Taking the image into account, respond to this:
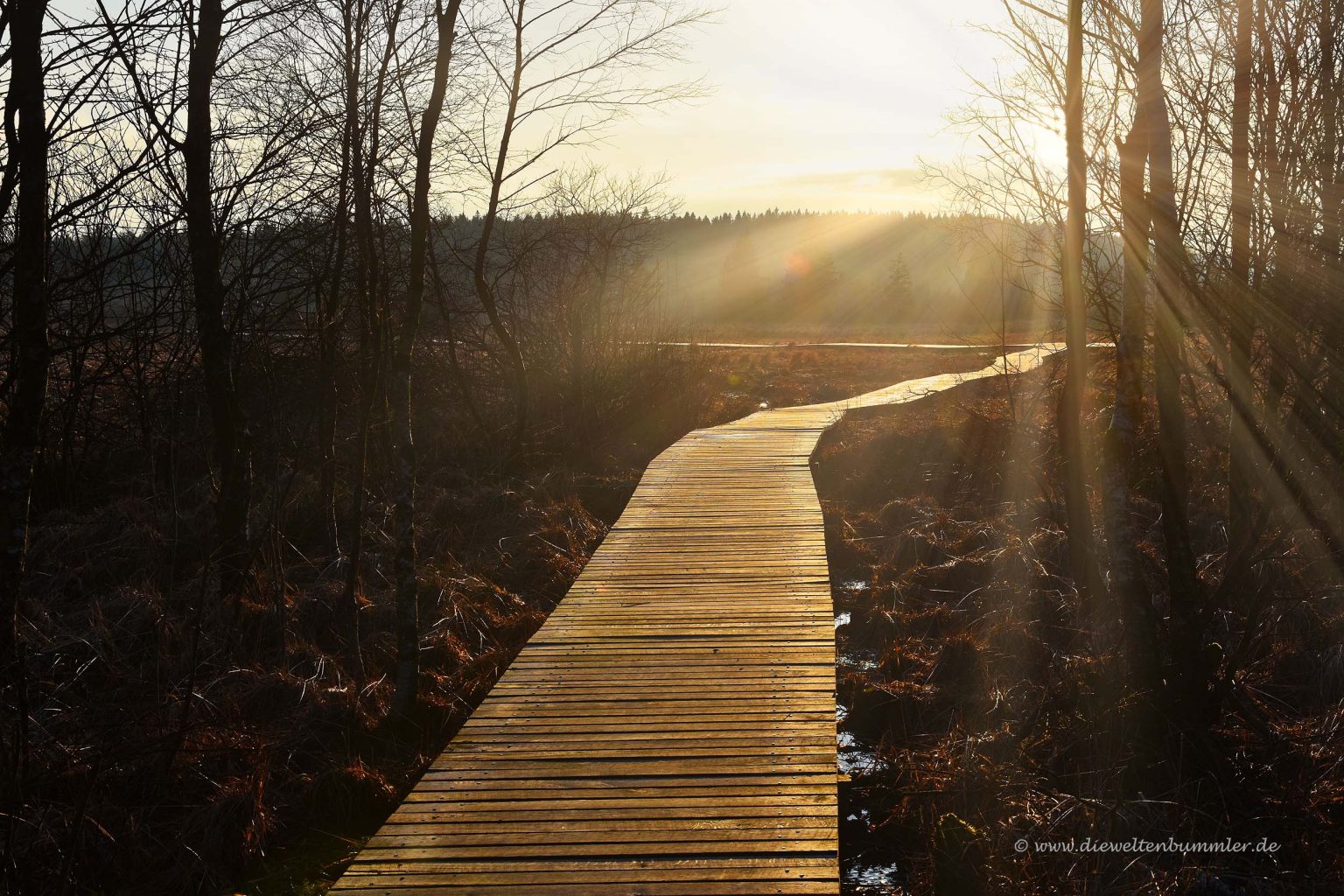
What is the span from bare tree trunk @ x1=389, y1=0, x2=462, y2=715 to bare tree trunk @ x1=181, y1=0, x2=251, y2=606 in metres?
0.94

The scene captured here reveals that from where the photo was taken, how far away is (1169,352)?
536 cm

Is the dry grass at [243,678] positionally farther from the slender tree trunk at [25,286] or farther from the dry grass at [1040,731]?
the dry grass at [1040,731]

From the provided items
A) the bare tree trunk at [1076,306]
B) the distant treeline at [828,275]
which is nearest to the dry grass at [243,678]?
the bare tree trunk at [1076,306]

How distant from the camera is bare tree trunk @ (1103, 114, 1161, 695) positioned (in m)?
5.35

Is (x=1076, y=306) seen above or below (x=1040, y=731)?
above

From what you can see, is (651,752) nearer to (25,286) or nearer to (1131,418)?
(25,286)

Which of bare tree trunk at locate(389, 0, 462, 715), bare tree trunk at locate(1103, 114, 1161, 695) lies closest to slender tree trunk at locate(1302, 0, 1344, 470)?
bare tree trunk at locate(1103, 114, 1161, 695)

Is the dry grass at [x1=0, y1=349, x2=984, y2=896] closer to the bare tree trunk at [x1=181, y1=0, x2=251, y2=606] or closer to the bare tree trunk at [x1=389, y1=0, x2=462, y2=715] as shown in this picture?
the bare tree trunk at [x1=181, y1=0, x2=251, y2=606]

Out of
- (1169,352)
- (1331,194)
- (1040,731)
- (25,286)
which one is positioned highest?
(1331,194)

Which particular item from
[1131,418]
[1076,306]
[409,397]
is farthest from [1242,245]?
[409,397]

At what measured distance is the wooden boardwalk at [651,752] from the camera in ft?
11.5

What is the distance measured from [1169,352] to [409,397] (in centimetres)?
392

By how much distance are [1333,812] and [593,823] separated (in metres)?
3.55

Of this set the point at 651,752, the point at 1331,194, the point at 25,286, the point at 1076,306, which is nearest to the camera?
the point at 25,286
